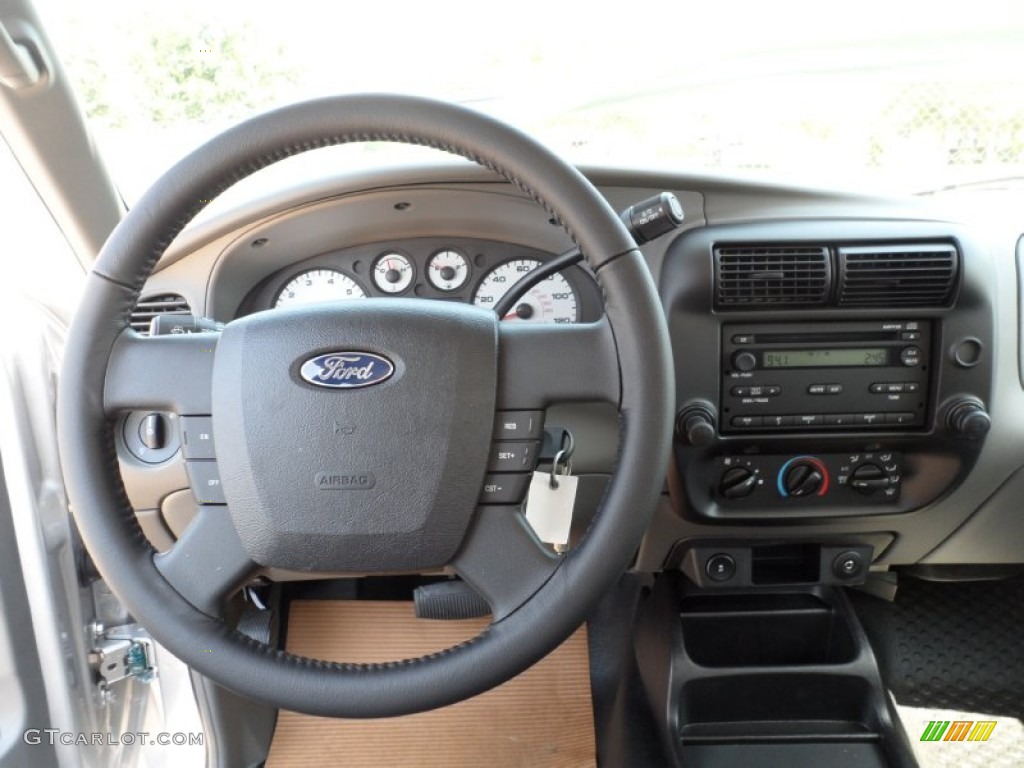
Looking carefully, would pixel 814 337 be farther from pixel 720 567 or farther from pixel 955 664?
pixel 955 664

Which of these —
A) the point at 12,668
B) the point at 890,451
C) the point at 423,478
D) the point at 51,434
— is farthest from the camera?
the point at 890,451

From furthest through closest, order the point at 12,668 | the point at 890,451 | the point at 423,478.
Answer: the point at 890,451 → the point at 12,668 → the point at 423,478

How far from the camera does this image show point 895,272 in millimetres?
1350

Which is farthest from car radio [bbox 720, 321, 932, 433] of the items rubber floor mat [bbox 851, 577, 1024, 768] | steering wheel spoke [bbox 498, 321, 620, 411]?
rubber floor mat [bbox 851, 577, 1024, 768]

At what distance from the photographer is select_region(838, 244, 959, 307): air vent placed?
1.34 meters

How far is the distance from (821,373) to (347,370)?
824 millimetres

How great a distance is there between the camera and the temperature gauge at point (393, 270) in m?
1.43

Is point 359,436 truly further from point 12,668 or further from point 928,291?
point 928,291

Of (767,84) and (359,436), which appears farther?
(767,84)

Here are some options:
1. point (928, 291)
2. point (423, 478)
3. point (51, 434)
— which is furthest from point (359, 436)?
point (928, 291)

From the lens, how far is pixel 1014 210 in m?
1.48

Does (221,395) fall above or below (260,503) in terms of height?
above

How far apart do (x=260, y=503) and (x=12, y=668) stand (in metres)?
0.62

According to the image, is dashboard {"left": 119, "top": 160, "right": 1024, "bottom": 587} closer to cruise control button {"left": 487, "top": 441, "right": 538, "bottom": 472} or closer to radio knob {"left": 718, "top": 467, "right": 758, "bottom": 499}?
radio knob {"left": 718, "top": 467, "right": 758, "bottom": 499}
